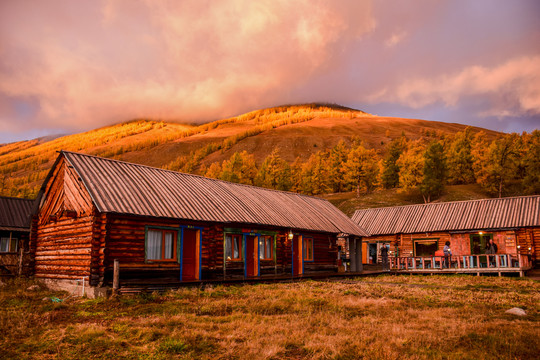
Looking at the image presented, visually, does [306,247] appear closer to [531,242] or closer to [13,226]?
[531,242]

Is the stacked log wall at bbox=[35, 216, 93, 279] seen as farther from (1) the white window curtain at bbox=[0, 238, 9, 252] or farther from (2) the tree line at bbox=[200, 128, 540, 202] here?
(2) the tree line at bbox=[200, 128, 540, 202]

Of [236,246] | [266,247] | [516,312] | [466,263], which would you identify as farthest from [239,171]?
[516,312]

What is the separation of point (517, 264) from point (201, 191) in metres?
21.7

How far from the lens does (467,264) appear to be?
30.6 meters

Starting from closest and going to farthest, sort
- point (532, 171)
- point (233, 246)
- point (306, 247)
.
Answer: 1. point (233, 246)
2. point (306, 247)
3. point (532, 171)

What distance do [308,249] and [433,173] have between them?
41441mm

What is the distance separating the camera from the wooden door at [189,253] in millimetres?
20875

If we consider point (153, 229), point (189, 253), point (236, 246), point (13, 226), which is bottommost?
point (189, 253)

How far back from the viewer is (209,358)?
26.2 feet

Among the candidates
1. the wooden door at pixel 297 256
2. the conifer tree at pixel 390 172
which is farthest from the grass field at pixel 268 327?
the conifer tree at pixel 390 172

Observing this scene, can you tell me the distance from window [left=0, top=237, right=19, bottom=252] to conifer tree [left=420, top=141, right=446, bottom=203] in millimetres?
52176

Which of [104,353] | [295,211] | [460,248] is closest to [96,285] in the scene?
[104,353]

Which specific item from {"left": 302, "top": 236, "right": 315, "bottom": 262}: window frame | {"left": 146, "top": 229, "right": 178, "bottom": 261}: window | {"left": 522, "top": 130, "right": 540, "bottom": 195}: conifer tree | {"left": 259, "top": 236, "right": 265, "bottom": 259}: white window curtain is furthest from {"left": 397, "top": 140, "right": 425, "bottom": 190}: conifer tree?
{"left": 146, "top": 229, "right": 178, "bottom": 261}: window

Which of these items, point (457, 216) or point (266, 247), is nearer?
point (266, 247)
